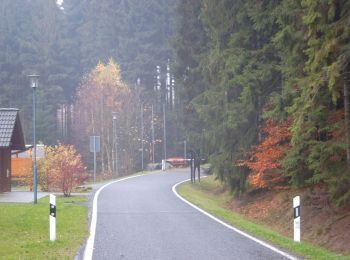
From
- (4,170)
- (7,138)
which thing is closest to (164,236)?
(7,138)

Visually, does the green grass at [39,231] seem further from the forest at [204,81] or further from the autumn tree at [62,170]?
the forest at [204,81]

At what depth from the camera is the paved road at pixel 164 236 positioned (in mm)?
10133

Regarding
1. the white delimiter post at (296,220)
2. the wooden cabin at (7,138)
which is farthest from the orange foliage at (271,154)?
the wooden cabin at (7,138)

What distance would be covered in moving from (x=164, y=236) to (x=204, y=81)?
17305 millimetres

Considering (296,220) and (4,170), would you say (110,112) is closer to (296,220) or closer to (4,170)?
(4,170)

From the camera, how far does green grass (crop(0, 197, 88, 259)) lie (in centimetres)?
1050

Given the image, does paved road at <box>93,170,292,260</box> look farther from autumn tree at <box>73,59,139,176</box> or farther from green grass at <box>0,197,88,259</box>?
autumn tree at <box>73,59,139,176</box>

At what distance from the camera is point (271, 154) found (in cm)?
1997

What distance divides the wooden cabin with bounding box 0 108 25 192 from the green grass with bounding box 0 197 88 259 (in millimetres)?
7966

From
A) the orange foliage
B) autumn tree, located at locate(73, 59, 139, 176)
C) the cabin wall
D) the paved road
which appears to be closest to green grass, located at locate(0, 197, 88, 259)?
the paved road

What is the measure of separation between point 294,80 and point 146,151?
45997mm

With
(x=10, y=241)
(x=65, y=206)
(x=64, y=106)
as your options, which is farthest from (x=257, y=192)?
(x=64, y=106)

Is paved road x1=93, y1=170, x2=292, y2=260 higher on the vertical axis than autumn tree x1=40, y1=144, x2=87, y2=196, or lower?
lower

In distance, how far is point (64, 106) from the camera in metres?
68.4
